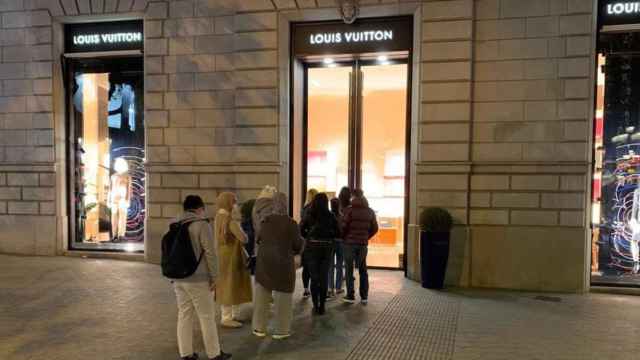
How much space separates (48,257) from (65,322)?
566cm

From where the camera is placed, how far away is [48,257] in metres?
11.4

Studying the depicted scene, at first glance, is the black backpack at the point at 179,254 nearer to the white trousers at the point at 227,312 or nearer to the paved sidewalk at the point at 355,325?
the paved sidewalk at the point at 355,325

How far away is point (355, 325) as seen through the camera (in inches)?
258

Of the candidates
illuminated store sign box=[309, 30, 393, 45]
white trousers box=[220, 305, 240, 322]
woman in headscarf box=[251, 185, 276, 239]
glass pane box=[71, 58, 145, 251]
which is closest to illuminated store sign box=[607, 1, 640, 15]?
illuminated store sign box=[309, 30, 393, 45]

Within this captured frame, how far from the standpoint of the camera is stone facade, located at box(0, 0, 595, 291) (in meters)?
8.83

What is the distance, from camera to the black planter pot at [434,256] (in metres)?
8.74

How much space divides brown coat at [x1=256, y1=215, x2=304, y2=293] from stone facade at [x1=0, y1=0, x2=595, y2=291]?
166 inches

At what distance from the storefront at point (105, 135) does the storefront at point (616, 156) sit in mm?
9605

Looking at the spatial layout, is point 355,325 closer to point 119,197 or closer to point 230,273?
point 230,273

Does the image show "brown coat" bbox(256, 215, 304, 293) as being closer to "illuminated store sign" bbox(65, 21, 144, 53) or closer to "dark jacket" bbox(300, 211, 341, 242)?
"dark jacket" bbox(300, 211, 341, 242)

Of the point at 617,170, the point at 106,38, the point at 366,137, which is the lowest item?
the point at 617,170

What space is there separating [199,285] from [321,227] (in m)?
2.43

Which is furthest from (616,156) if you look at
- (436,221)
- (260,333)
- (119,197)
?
(119,197)

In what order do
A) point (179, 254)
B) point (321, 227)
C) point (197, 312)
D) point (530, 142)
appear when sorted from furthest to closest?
point (530, 142), point (321, 227), point (197, 312), point (179, 254)
